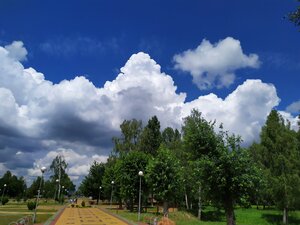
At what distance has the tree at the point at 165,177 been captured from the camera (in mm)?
38719

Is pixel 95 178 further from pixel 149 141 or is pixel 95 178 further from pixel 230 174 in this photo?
pixel 230 174

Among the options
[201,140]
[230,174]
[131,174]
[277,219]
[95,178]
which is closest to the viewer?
[230,174]

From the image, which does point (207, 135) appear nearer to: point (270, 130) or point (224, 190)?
point (224, 190)

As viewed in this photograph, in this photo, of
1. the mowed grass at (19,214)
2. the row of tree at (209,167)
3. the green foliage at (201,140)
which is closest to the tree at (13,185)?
the row of tree at (209,167)

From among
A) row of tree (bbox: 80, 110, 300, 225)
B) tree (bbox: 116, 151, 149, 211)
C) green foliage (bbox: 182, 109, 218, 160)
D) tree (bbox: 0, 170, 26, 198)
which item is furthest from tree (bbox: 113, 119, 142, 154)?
tree (bbox: 0, 170, 26, 198)

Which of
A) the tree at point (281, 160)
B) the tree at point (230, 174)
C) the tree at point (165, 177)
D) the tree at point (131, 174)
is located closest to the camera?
the tree at point (230, 174)

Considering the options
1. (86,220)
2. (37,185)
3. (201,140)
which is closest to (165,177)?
(86,220)

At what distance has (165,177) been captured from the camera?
38.6 meters

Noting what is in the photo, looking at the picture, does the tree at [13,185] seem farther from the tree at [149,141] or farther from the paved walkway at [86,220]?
the paved walkway at [86,220]

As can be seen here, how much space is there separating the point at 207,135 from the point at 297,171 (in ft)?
69.5

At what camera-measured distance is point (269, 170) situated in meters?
44.7

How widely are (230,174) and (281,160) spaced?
22.7m

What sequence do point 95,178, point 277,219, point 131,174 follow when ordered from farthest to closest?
point 95,178
point 131,174
point 277,219

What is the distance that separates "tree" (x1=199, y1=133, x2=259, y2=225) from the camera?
24688mm
